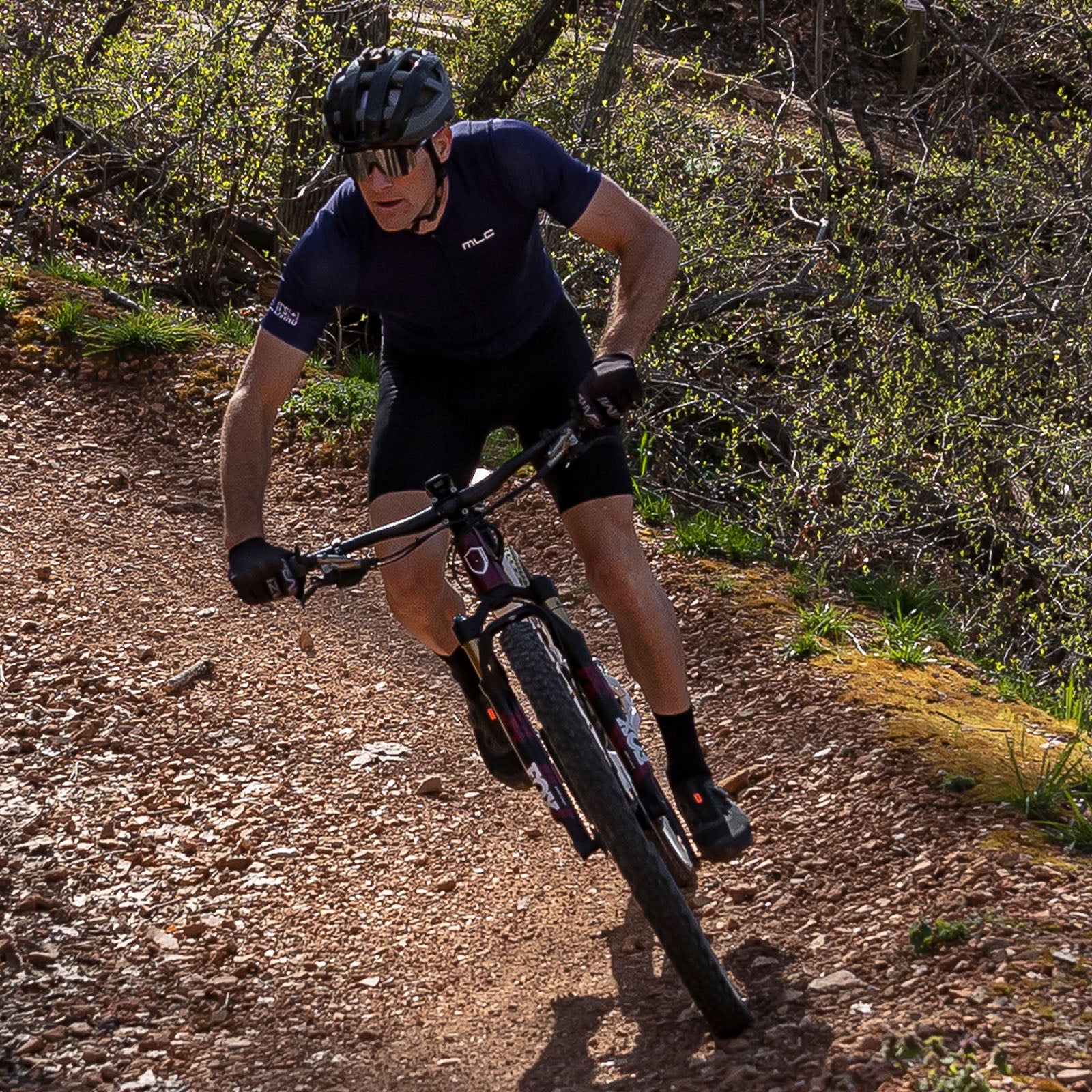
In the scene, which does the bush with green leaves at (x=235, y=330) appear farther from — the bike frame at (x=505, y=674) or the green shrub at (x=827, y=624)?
the bike frame at (x=505, y=674)

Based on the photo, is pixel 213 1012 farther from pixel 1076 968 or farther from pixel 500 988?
pixel 1076 968

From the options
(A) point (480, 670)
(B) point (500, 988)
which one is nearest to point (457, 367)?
(A) point (480, 670)

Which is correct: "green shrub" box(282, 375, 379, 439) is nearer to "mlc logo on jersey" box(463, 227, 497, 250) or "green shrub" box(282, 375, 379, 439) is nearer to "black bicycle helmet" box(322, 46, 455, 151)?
"mlc logo on jersey" box(463, 227, 497, 250)

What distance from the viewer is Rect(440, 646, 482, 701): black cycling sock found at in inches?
167

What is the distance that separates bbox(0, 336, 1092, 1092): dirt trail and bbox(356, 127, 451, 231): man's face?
88.0 inches

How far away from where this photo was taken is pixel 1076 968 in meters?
3.30

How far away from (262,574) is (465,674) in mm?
1107

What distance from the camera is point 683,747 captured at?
4000 mm

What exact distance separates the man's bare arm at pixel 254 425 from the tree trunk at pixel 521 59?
6.29m

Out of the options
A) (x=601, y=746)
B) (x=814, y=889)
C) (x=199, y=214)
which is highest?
(x=199, y=214)

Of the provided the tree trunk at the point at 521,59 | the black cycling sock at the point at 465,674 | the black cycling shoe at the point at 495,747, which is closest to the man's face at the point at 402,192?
the black cycling sock at the point at 465,674

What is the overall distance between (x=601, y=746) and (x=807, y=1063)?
0.89 metres

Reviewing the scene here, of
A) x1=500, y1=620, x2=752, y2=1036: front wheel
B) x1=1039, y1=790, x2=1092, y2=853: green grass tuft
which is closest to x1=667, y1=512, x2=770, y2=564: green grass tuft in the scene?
x1=1039, y1=790, x2=1092, y2=853: green grass tuft

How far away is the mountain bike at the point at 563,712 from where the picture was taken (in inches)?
126
